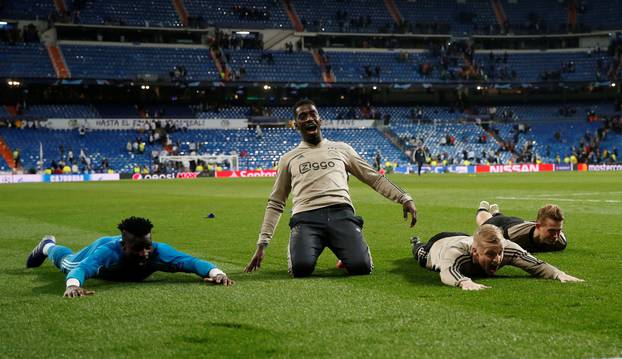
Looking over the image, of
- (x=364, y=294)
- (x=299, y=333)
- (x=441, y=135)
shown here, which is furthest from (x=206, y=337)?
(x=441, y=135)

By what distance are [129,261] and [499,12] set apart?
78.8 meters

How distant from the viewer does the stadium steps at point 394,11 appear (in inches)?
3054

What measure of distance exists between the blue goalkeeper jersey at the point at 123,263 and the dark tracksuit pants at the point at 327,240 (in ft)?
3.12

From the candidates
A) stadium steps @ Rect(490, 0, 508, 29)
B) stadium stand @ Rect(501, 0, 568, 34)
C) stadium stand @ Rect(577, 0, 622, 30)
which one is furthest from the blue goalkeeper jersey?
stadium stand @ Rect(577, 0, 622, 30)

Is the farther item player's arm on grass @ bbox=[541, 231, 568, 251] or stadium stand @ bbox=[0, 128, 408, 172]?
stadium stand @ bbox=[0, 128, 408, 172]

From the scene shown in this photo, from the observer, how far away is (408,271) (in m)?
8.13

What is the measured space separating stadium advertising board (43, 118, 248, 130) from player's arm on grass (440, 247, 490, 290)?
187 feet

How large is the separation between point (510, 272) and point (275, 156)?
54.4 m

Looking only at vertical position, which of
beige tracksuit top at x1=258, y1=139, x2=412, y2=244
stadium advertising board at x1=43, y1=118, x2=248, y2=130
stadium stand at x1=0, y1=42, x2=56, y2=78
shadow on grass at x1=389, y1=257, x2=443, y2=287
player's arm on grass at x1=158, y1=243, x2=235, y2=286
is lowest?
shadow on grass at x1=389, y1=257, x2=443, y2=287

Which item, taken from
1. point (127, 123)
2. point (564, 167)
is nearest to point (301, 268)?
point (127, 123)

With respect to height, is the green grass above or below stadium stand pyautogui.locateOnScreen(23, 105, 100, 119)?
below

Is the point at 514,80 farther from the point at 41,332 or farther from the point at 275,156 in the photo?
the point at 41,332

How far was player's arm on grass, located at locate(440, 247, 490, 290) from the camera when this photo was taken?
6.61 metres

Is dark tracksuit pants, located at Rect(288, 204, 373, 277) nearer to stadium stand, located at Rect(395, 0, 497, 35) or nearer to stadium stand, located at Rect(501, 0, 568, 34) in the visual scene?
stadium stand, located at Rect(395, 0, 497, 35)
